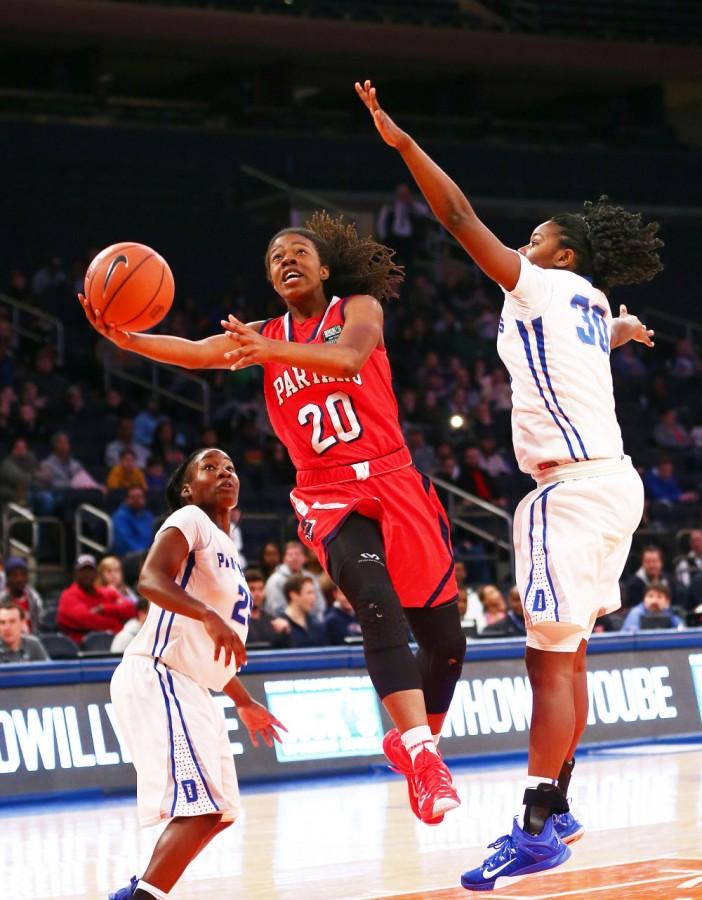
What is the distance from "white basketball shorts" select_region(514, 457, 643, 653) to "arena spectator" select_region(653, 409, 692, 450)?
557 inches

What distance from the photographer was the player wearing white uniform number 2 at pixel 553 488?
5203 millimetres

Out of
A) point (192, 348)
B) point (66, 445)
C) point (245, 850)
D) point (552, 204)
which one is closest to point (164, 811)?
point (192, 348)

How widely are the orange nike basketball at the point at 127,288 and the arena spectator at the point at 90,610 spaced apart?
604 cm

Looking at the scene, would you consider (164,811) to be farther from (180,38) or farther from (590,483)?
(180,38)

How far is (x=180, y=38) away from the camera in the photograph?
2227 cm

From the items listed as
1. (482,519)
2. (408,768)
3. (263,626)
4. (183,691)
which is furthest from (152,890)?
(482,519)

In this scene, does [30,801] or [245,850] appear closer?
[245,850]

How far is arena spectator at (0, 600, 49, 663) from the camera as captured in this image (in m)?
10.0

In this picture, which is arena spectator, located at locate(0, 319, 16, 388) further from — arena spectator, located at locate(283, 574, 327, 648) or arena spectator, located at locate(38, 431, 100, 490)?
arena spectator, located at locate(283, 574, 327, 648)

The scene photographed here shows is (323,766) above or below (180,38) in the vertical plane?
below

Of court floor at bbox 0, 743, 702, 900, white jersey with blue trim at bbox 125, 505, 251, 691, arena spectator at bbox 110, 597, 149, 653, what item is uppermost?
white jersey with blue trim at bbox 125, 505, 251, 691

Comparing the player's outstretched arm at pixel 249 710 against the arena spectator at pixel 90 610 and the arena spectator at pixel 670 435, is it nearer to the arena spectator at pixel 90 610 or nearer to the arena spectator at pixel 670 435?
the arena spectator at pixel 90 610

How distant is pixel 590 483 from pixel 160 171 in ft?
58.1

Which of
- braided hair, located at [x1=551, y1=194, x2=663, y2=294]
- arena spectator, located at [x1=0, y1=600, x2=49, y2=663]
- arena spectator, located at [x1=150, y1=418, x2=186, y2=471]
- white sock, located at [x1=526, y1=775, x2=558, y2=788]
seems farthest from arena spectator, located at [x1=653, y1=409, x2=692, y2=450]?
white sock, located at [x1=526, y1=775, x2=558, y2=788]
